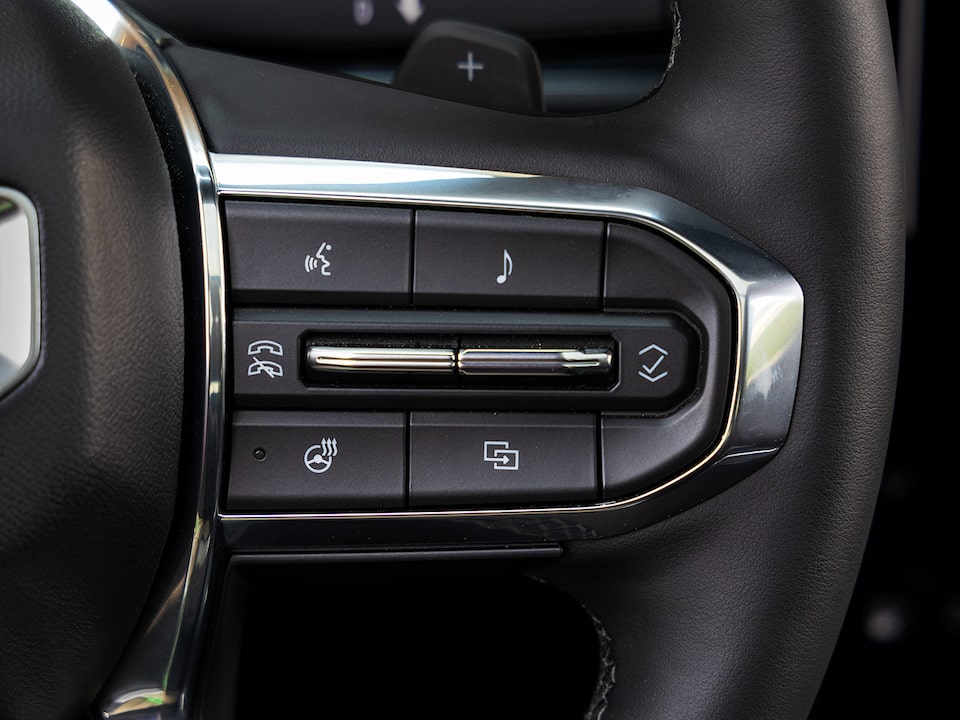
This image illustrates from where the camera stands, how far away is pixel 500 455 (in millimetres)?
640

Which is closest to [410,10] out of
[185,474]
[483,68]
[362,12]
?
[362,12]

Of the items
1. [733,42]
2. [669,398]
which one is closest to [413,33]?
[733,42]

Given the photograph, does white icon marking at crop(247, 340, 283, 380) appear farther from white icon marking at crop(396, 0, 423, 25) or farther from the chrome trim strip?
white icon marking at crop(396, 0, 423, 25)

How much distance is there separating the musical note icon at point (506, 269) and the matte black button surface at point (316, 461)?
0.38 ft

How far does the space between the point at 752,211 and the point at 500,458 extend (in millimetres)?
237

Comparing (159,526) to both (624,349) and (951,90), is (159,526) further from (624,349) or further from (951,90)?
(951,90)

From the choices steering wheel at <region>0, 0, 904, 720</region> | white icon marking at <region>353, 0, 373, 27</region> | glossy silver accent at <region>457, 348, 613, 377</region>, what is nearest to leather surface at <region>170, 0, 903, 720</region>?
steering wheel at <region>0, 0, 904, 720</region>

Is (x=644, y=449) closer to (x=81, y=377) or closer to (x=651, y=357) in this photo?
(x=651, y=357)

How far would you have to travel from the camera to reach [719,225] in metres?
0.64

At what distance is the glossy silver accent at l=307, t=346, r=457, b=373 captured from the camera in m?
0.63

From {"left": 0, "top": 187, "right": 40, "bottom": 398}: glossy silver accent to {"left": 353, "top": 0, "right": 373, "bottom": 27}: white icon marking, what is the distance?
65cm

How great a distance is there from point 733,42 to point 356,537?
0.43 metres

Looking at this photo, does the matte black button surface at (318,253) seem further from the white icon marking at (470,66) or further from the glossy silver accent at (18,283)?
the white icon marking at (470,66)

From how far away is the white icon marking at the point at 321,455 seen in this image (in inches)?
24.9
